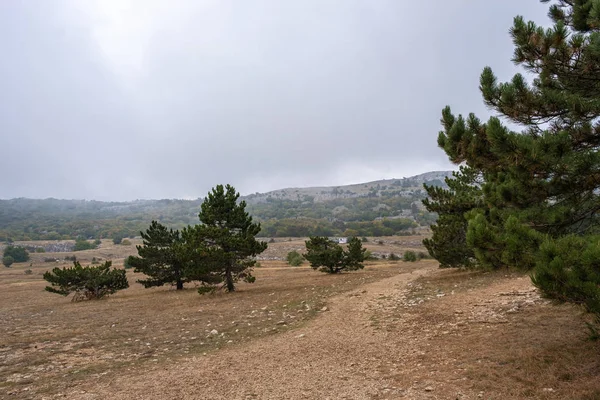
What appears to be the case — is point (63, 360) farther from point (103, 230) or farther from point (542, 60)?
point (103, 230)

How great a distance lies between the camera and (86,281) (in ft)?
74.4

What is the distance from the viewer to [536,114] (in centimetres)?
539

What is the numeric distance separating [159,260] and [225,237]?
28.3ft

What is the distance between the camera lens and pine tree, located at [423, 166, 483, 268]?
712 inches

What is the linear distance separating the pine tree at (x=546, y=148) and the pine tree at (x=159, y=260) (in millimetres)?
22025

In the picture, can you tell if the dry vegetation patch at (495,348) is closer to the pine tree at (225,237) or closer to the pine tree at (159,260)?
the pine tree at (225,237)

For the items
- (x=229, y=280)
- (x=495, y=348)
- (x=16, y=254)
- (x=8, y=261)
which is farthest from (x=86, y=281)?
(x=16, y=254)

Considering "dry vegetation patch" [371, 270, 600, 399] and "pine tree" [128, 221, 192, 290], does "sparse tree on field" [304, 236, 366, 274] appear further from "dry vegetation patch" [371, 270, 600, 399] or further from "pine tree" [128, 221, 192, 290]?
A: "dry vegetation patch" [371, 270, 600, 399]

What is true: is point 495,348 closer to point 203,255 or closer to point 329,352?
point 329,352

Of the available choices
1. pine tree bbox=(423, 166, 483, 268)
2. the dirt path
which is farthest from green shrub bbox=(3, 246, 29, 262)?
the dirt path

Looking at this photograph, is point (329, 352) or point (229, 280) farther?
point (229, 280)

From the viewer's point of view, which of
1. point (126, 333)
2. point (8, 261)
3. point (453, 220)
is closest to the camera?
point (126, 333)

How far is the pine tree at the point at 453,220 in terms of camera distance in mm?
18094

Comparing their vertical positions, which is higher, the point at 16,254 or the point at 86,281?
the point at 16,254
